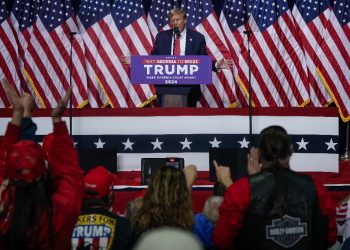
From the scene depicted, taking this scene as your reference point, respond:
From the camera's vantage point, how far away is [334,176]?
8.70m

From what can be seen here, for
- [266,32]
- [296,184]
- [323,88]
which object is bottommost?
[296,184]

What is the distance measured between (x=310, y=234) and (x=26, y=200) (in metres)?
1.48

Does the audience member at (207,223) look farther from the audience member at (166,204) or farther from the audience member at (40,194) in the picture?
the audience member at (40,194)

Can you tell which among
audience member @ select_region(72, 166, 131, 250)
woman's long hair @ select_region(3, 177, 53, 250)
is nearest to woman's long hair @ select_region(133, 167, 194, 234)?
audience member @ select_region(72, 166, 131, 250)

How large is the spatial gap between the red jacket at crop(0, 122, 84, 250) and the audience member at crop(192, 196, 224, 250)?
988 millimetres

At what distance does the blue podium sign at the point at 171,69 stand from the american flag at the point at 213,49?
2.72 m

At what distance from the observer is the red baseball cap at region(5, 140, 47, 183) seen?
3.25m

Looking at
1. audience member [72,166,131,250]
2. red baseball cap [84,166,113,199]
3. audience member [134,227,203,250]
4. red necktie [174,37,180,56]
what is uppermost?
red necktie [174,37,180,56]

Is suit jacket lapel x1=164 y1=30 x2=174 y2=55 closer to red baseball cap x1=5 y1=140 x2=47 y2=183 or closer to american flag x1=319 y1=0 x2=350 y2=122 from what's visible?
american flag x1=319 y1=0 x2=350 y2=122

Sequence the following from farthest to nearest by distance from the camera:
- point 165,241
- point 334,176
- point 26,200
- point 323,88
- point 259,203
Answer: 1. point 323,88
2. point 334,176
3. point 259,203
4. point 26,200
5. point 165,241

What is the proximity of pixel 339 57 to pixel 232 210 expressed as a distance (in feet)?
26.0

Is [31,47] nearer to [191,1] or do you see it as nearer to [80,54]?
[80,54]

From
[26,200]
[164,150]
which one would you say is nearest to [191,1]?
[164,150]

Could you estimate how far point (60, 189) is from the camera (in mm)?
3391
